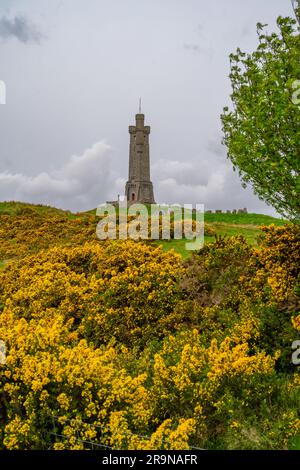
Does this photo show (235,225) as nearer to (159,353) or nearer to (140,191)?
(159,353)

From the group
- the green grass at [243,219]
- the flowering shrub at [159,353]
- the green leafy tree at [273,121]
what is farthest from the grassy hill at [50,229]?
the green leafy tree at [273,121]

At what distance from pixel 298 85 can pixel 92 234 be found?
1694cm

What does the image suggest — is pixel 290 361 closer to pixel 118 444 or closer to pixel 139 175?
pixel 118 444

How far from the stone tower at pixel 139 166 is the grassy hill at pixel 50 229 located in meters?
29.2

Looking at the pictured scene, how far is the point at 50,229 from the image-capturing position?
29.4m

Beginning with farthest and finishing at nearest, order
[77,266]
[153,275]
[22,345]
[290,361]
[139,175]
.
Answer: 1. [139,175]
2. [77,266]
3. [153,275]
4. [290,361]
5. [22,345]

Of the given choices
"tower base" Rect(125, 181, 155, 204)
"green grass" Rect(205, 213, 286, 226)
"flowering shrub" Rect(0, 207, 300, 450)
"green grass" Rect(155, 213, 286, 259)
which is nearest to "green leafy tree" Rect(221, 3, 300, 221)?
"flowering shrub" Rect(0, 207, 300, 450)

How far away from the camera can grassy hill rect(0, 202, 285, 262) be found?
23.7 meters

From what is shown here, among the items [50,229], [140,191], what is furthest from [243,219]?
[140,191]

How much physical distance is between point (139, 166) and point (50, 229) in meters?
41.4

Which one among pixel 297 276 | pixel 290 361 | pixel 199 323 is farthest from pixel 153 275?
pixel 290 361

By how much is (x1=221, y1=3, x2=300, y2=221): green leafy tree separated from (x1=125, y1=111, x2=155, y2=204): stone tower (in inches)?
2285

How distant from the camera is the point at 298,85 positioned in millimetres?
9031
